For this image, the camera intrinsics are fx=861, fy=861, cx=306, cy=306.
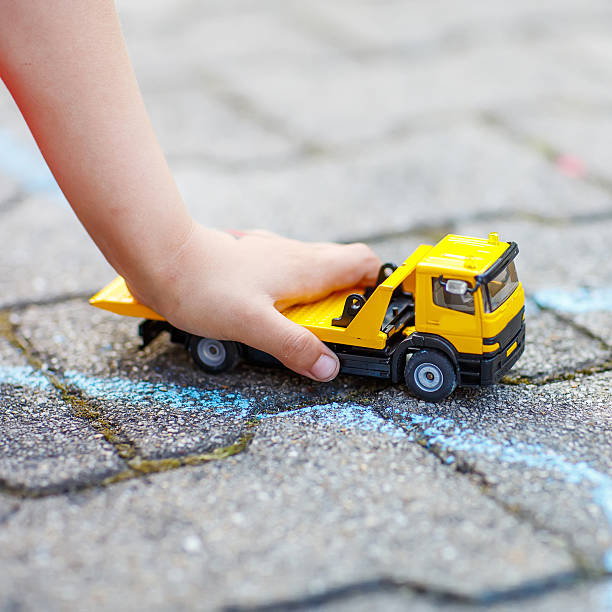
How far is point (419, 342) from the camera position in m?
1.83

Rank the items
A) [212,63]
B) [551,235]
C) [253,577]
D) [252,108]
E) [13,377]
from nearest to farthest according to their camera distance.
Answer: [253,577]
[13,377]
[551,235]
[252,108]
[212,63]

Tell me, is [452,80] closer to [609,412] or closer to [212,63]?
[212,63]

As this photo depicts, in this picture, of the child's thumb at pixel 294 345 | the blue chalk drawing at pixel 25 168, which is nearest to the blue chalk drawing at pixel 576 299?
the child's thumb at pixel 294 345

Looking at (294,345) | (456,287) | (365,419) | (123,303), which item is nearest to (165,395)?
(123,303)

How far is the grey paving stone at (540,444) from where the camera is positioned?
Answer: 1523 mm

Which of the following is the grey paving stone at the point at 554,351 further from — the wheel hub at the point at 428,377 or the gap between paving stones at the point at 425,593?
the gap between paving stones at the point at 425,593

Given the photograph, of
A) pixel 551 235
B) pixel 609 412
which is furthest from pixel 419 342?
pixel 551 235

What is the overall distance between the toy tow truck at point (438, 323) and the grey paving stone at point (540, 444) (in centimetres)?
8

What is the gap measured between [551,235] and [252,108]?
179 centimetres

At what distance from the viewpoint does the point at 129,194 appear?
5.78 ft

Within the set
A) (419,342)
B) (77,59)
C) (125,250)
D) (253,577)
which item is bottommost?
(253,577)

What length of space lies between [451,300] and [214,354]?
1.89ft

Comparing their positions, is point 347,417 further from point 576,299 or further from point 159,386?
point 576,299

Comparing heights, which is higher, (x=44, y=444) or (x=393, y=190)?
(x=393, y=190)
